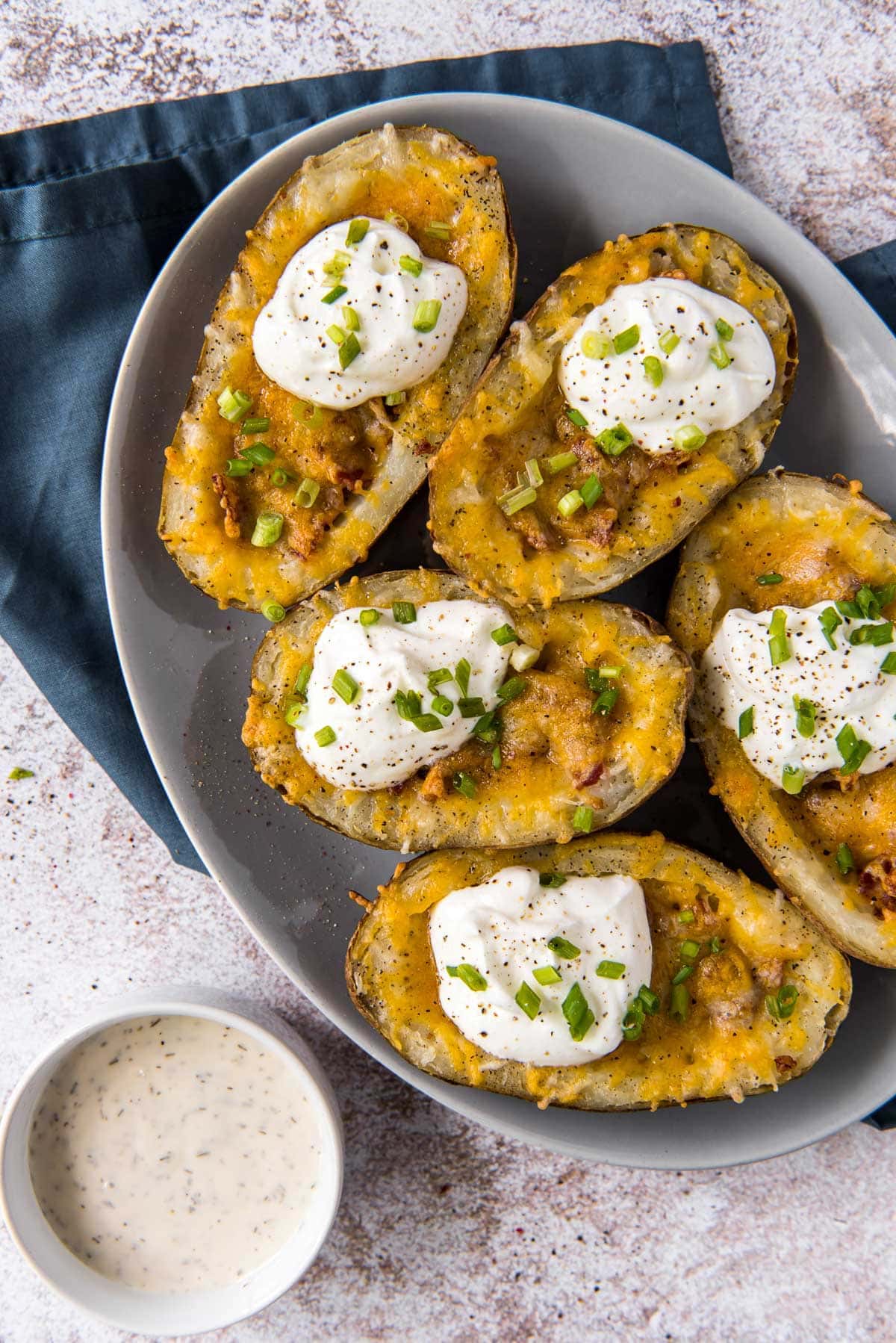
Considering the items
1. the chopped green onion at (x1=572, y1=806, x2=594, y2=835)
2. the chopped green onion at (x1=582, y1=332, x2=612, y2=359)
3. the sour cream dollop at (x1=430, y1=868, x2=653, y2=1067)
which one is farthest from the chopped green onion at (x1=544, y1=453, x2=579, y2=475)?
the sour cream dollop at (x1=430, y1=868, x2=653, y2=1067)

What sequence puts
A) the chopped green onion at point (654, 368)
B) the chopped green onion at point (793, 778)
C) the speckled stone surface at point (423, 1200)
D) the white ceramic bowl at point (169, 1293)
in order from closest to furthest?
the chopped green onion at point (654, 368) < the chopped green onion at point (793, 778) < the white ceramic bowl at point (169, 1293) < the speckled stone surface at point (423, 1200)

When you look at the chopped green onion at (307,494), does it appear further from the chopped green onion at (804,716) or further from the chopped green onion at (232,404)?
the chopped green onion at (804,716)

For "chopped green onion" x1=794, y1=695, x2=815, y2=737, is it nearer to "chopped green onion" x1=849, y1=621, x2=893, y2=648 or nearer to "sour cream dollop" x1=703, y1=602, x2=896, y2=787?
"sour cream dollop" x1=703, y1=602, x2=896, y2=787

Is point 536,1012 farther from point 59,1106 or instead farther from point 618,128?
point 618,128

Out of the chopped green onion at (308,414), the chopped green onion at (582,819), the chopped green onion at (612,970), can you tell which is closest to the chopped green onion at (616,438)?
the chopped green onion at (308,414)

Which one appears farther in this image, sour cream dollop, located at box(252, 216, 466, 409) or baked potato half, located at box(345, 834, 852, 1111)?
baked potato half, located at box(345, 834, 852, 1111)

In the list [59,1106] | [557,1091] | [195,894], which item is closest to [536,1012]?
[557,1091]
